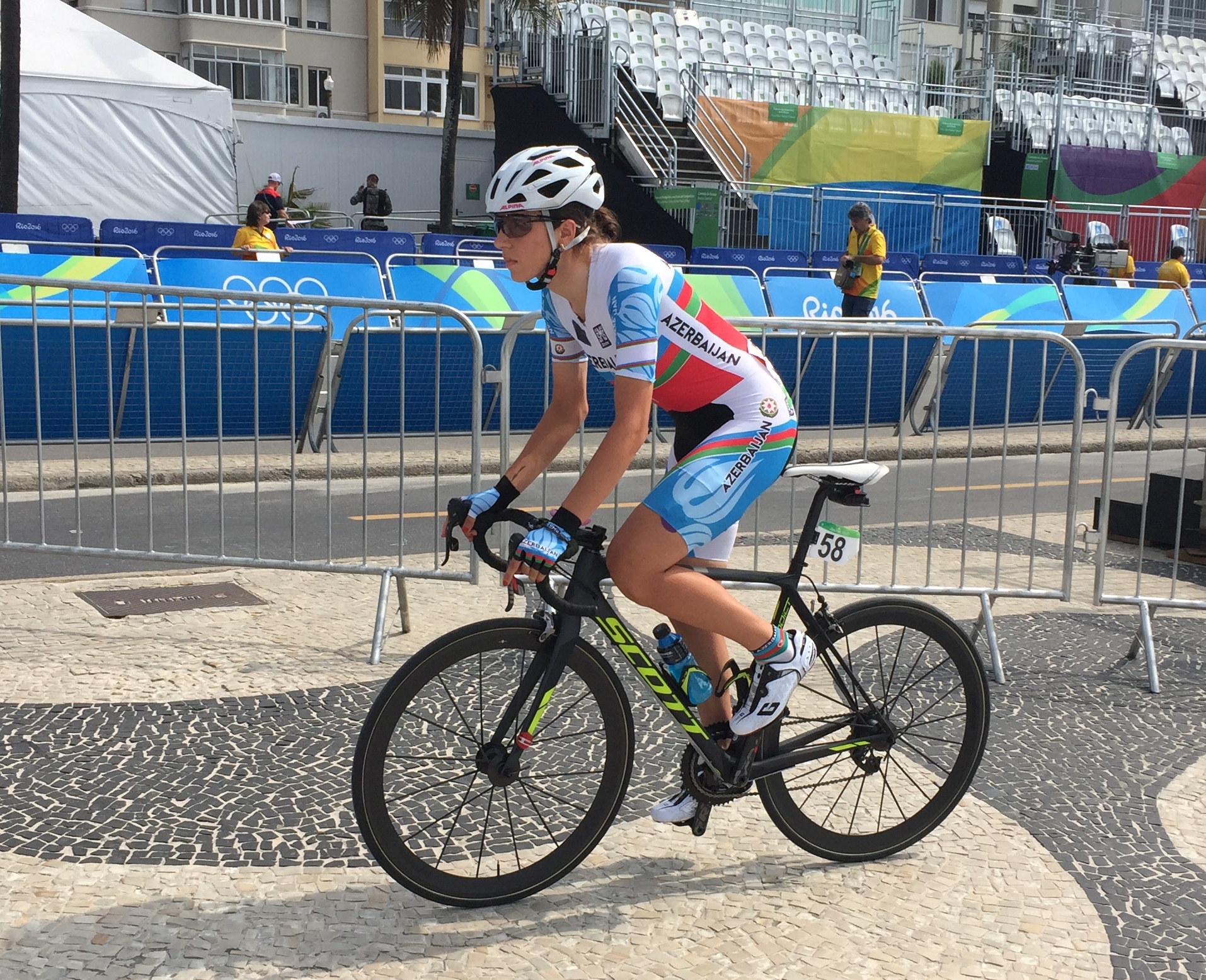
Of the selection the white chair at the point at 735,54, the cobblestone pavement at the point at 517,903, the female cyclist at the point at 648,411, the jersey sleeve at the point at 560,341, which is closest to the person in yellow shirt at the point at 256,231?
the cobblestone pavement at the point at 517,903

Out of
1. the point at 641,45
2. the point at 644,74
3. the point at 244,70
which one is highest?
the point at 244,70

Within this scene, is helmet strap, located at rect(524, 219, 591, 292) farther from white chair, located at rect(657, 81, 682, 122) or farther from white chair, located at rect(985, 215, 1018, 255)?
white chair, located at rect(657, 81, 682, 122)

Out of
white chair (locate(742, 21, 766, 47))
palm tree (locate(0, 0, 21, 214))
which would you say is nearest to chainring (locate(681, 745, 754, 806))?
palm tree (locate(0, 0, 21, 214))

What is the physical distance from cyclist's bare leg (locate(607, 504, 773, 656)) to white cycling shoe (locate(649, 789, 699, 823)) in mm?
549

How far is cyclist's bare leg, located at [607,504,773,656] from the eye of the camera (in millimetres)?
3441

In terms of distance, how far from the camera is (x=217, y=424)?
7430mm

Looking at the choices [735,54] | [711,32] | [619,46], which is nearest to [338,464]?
[619,46]

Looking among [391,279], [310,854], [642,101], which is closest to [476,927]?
[310,854]

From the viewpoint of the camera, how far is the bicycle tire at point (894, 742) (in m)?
3.87

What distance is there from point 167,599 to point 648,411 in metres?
4.02

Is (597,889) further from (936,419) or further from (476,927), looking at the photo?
(936,419)

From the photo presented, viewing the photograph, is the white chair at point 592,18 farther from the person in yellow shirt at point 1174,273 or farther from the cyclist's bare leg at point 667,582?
the cyclist's bare leg at point 667,582

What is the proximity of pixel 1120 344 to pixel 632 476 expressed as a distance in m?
7.48

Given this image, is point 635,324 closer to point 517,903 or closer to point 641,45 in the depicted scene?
point 517,903
